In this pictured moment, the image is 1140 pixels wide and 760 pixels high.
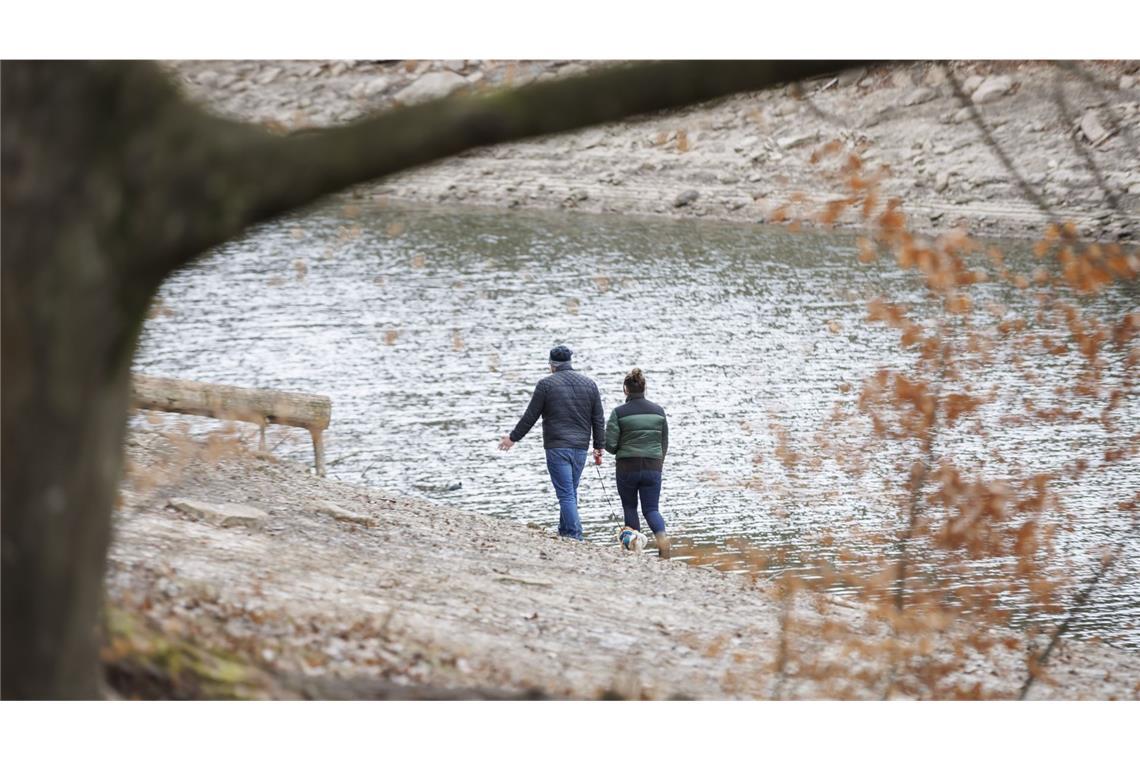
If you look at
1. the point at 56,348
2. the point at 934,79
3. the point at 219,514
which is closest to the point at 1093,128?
the point at 934,79

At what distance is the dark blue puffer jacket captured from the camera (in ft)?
45.7

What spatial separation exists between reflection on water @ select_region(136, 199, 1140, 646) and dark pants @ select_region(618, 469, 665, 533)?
143 cm

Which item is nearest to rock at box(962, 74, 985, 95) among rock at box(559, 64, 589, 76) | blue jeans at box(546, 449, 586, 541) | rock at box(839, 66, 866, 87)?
rock at box(839, 66, 866, 87)

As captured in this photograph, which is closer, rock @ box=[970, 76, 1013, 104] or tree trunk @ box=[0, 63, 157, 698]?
tree trunk @ box=[0, 63, 157, 698]

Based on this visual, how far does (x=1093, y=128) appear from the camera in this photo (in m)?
37.2

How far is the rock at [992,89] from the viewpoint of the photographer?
38.5 metres

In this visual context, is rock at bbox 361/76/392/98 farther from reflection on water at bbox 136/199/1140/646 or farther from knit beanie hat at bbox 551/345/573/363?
knit beanie hat at bbox 551/345/573/363

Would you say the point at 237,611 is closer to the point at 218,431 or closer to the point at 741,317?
the point at 218,431

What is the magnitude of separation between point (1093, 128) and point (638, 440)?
29150mm

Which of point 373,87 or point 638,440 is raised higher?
point 373,87

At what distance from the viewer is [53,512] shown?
585 centimetres

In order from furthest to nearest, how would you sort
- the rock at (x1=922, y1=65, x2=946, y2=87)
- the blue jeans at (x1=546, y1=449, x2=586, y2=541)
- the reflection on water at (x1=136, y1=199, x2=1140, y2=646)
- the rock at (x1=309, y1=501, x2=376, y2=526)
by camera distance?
the rock at (x1=922, y1=65, x2=946, y2=87)
the reflection on water at (x1=136, y1=199, x2=1140, y2=646)
the blue jeans at (x1=546, y1=449, x2=586, y2=541)
the rock at (x1=309, y1=501, x2=376, y2=526)

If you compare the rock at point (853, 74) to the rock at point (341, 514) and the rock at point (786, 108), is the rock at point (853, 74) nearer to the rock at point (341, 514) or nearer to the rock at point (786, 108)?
the rock at point (341, 514)

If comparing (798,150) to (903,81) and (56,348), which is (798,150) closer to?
(903,81)
